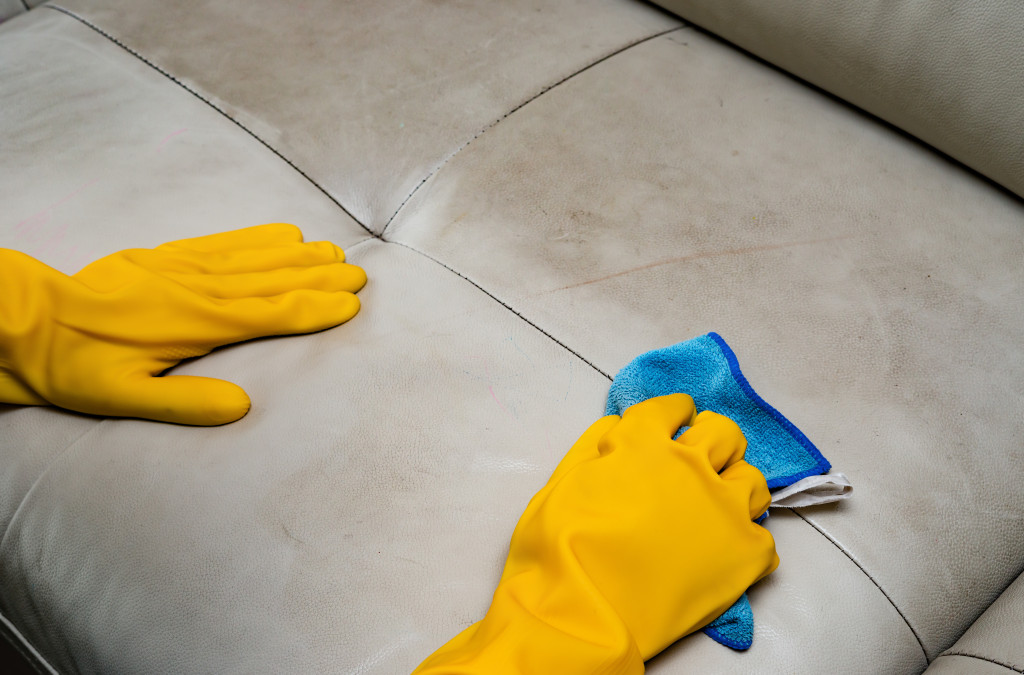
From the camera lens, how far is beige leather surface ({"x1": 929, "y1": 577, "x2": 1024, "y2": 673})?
572 millimetres

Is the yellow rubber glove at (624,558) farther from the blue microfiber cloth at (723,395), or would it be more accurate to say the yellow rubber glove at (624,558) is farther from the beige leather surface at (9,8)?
the beige leather surface at (9,8)

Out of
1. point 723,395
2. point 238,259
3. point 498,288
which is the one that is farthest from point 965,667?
point 238,259

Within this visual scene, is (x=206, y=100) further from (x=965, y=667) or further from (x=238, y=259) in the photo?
(x=965, y=667)

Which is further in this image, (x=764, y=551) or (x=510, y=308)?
(x=510, y=308)

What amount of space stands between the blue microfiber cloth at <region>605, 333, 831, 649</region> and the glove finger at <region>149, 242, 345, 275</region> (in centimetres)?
33

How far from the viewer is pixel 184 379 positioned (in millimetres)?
708

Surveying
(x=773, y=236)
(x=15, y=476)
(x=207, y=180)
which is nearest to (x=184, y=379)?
(x=15, y=476)

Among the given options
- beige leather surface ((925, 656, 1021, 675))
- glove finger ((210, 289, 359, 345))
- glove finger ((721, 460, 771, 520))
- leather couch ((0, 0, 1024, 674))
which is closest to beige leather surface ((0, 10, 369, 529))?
leather couch ((0, 0, 1024, 674))

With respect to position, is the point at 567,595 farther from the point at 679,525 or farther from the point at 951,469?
the point at 951,469

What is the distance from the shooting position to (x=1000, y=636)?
0.59 metres

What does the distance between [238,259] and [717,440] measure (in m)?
0.49

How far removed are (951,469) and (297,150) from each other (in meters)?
0.75

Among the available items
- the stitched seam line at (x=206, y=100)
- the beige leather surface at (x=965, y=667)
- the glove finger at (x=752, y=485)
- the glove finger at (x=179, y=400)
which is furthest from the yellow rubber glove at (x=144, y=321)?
the beige leather surface at (x=965, y=667)

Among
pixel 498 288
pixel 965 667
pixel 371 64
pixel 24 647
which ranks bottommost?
pixel 24 647
